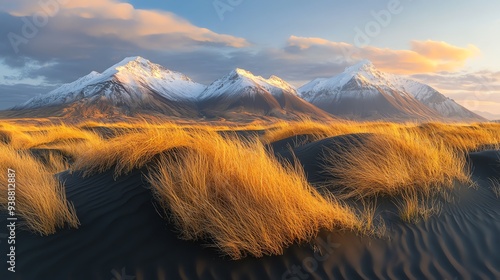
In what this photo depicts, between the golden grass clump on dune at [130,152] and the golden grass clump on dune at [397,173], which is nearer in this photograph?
the golden grass clump on dune at [397,173]

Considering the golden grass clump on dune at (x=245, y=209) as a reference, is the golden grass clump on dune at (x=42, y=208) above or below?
above

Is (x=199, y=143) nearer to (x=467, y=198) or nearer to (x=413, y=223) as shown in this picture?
(x=413, y=223)

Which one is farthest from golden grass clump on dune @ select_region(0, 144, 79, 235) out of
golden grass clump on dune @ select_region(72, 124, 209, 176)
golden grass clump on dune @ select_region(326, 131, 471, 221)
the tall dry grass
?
golden grass clump on dune @ select_region(326, 131, 471, 221)

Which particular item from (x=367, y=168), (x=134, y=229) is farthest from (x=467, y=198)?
(x=134, y=229)

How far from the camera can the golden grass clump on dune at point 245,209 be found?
10.1ft

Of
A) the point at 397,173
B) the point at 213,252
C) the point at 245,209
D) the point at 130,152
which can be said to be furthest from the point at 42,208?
the point at 397,173

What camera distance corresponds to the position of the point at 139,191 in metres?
4.18

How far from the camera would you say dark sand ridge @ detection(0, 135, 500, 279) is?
2.97 meters

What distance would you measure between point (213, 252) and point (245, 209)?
1.63ft

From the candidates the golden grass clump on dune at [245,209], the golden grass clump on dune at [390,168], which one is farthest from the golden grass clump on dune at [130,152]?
the golden grass clump on dune at [390,168]

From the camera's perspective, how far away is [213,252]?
3.11 meters

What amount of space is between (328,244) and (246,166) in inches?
48.2

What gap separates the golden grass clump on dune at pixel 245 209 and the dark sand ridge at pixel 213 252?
4.7 inches

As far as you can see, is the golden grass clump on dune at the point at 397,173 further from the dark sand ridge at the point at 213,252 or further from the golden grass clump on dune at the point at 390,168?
the dark sand ridge at the point at 213,252
